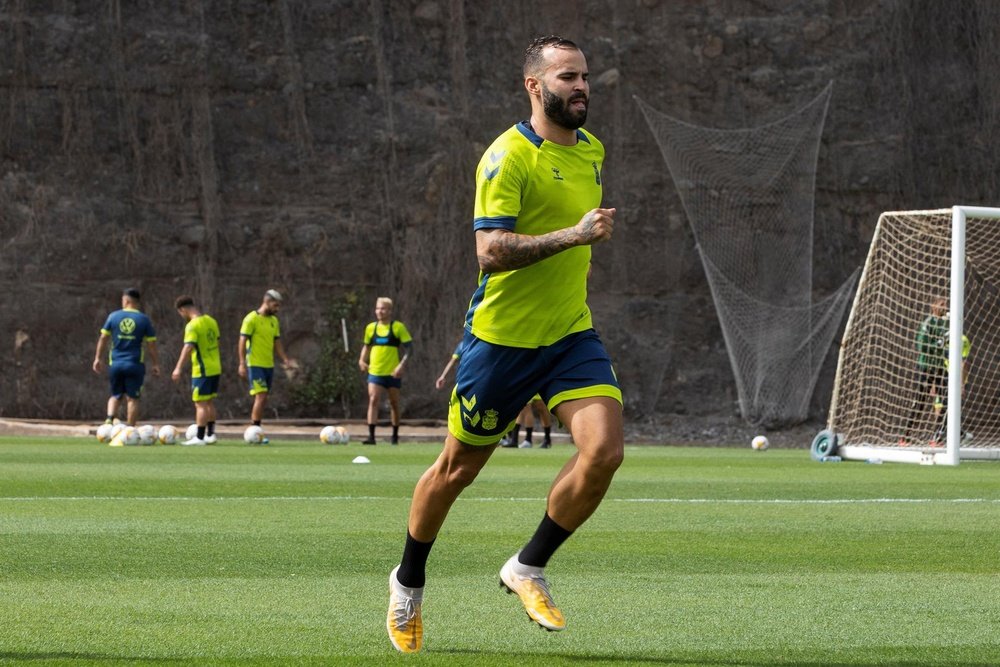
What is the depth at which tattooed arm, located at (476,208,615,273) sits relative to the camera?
5.57 m

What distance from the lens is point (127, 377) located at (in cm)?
2473

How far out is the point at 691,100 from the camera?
33.4 metres

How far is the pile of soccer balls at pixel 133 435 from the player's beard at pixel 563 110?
1716cm

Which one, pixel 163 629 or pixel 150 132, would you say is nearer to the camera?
pixel 163 629

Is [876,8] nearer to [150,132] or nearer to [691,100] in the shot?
[691,100]

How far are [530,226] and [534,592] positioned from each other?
4.51 ft

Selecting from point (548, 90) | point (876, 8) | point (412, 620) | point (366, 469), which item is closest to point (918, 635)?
point (412, 620)

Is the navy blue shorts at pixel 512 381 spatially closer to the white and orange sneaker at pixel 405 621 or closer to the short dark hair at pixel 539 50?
the white and orange sneaker at pixel 405 621

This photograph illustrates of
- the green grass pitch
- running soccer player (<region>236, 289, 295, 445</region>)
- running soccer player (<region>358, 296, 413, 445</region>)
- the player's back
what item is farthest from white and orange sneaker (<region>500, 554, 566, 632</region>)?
the player's back

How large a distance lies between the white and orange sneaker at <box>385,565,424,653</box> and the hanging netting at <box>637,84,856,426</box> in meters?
25.5

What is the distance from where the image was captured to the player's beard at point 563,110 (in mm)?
5953

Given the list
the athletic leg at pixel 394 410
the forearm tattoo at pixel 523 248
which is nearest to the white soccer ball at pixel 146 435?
the athletic leg at pixel 394 410

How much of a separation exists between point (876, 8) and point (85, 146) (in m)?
17.1

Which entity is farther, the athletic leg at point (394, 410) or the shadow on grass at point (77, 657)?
the athletic leg at point (394, 410)
